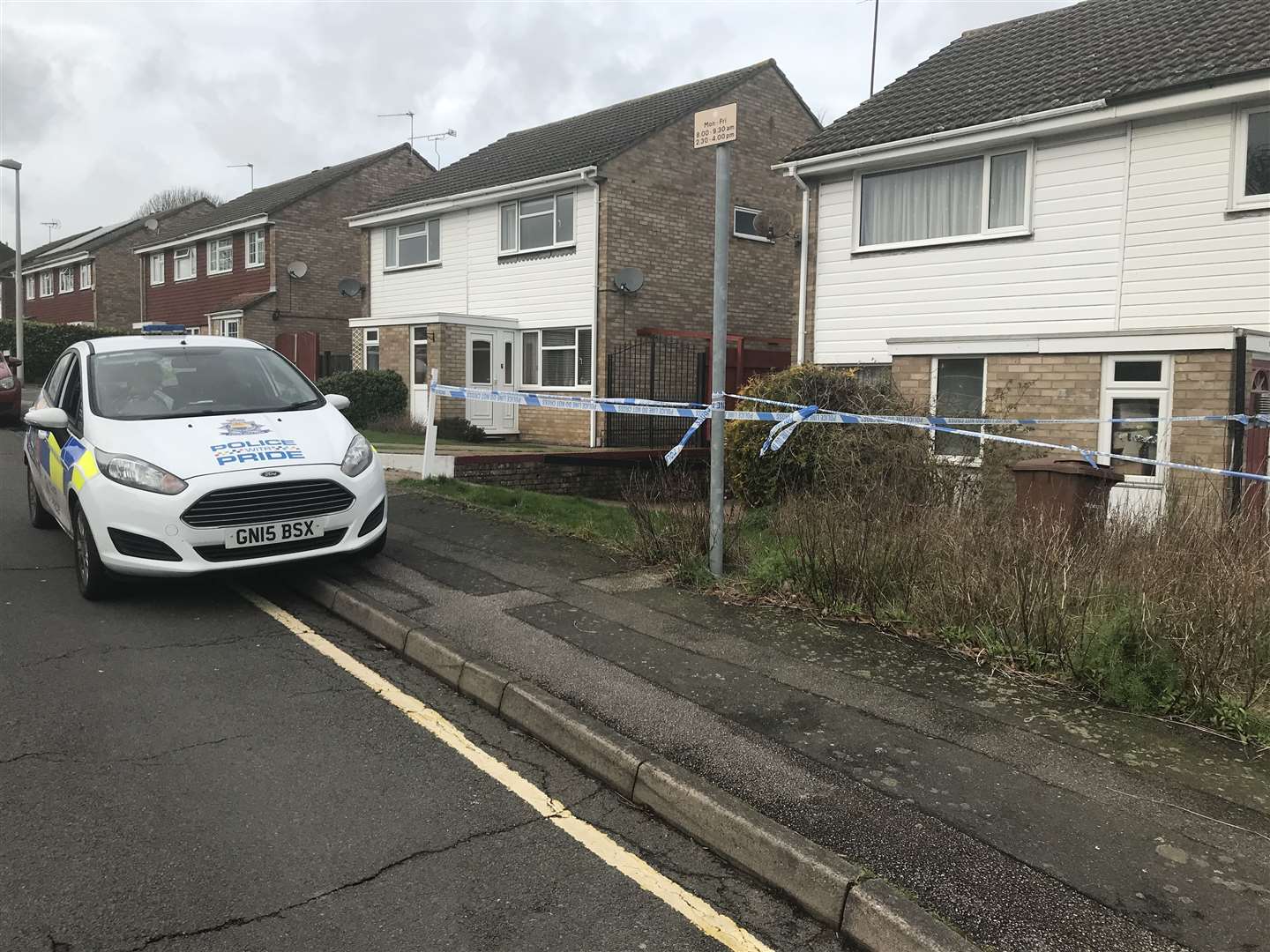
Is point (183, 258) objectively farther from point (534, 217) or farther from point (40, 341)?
point (534, 217)

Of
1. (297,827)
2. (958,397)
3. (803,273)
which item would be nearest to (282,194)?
(803,273)

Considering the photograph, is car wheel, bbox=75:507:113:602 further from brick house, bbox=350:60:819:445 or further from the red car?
the red car

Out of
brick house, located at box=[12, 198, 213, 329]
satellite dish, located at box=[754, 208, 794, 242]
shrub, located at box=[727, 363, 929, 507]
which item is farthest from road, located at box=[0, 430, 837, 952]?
brick house, located at box=[12, 198, 213, 329]

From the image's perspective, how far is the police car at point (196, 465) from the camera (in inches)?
245

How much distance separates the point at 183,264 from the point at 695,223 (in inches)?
863

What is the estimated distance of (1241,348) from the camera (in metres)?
9.48

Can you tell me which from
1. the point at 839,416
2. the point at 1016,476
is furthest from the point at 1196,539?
the point at 839,416

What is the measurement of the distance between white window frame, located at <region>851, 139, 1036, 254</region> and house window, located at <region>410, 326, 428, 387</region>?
958cm

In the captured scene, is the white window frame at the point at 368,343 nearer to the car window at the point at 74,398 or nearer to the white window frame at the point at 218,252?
the white window frame at the point at 218,252

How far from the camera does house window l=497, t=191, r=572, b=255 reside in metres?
20.1

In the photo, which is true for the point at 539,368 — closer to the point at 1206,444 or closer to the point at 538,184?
the point at 538,184

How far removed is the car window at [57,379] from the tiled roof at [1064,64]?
10713 millimetres

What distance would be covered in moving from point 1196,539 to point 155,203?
80524 millimetres

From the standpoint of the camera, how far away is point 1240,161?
11.5 meters
